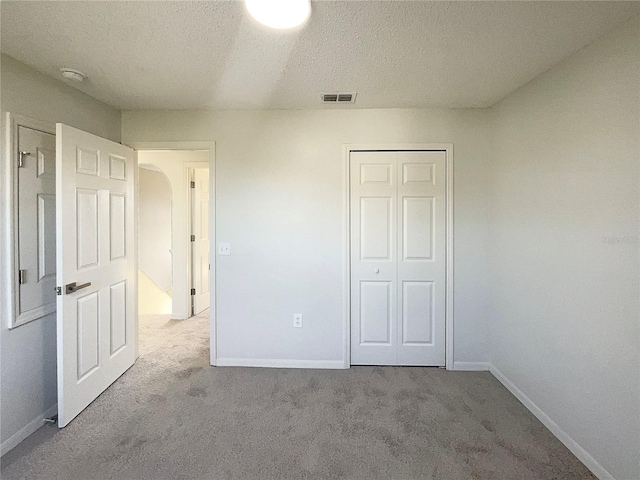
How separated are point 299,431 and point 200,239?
3128mm

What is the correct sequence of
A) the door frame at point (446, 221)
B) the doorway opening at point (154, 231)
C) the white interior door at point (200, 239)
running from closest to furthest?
the door frame at point (446, 221) < the white interior door at point (200, 239) < the doorway opening at point (154, 231)

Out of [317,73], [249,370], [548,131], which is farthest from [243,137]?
[548,131]

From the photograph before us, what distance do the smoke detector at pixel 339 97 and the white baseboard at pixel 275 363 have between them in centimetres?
225

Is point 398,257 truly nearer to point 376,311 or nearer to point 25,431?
point 376,311

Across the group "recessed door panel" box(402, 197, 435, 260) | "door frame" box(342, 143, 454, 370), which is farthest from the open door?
"recessed door panel" box(402, 197, 435, 260)

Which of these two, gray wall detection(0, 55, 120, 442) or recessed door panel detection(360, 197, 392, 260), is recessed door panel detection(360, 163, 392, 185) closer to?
recessed door panel detection(360, 197, 392, 260)

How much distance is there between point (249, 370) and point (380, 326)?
1.24 meters

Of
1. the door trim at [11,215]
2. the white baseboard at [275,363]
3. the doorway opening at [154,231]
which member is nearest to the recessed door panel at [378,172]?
the white baseboard at [275,363]

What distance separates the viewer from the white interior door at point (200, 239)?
4.30 metres

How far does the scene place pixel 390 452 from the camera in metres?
1.79

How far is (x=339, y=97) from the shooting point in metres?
2.46

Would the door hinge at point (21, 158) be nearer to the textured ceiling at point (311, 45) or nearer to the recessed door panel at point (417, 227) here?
the textured ceiling at point (311, 45)

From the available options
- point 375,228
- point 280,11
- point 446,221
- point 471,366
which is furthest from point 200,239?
point 471,366

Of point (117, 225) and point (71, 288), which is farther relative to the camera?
point (117, 225)
